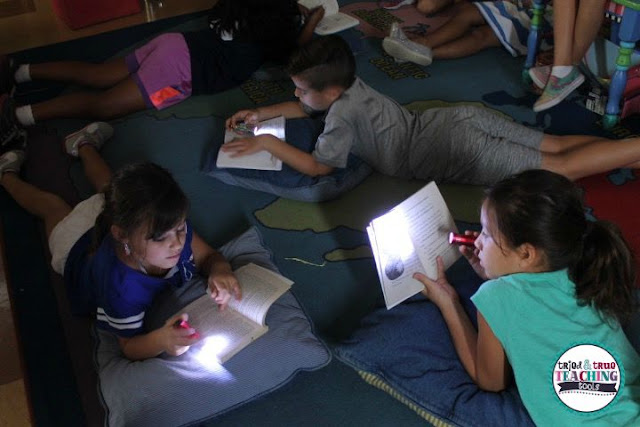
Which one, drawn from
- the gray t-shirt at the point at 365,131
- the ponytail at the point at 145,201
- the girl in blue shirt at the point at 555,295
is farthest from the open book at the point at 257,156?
the girl in blue shirt at the point at 555,295

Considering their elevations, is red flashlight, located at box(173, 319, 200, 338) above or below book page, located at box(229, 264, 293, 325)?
above

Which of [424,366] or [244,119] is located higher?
[244,119]

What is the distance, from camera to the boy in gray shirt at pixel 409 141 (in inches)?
67.9

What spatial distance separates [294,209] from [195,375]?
0.66 m

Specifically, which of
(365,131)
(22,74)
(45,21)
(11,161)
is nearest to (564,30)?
(365,131)

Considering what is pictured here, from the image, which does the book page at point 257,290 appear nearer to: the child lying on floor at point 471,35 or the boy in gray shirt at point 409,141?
the boy in gray shirt at point 409,141

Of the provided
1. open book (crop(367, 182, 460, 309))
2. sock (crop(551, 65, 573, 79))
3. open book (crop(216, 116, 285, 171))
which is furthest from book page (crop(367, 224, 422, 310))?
sock (crop(551, 65, 573, 79))

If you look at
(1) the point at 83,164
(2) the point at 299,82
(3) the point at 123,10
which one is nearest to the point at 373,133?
(2) the point at 299,82

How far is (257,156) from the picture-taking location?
1.88m

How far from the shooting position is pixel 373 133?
70.2 inches

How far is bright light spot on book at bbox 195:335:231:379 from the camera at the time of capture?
1.33m

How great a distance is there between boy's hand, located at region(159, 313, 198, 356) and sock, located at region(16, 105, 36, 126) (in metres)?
1.28

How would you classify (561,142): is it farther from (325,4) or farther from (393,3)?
(393,3)

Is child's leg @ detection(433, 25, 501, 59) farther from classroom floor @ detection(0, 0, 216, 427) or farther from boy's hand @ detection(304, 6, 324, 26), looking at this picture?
classroom floor @ detection(0, 0, 216, 427)
